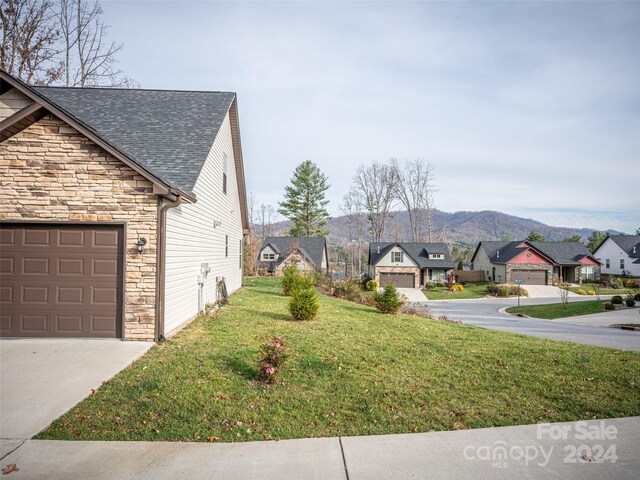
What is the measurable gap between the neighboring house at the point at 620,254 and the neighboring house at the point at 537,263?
7830mm

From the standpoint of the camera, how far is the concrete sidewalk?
3582 mm

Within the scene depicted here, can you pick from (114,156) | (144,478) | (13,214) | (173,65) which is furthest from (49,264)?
(173,65)

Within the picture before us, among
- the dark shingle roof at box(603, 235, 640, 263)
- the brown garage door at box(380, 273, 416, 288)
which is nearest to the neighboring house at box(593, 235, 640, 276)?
the dark shingle roof at box(603, 235, 640, 263)

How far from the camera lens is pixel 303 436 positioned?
4.31 m

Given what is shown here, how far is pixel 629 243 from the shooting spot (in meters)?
50.8

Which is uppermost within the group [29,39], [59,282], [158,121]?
[29,39]

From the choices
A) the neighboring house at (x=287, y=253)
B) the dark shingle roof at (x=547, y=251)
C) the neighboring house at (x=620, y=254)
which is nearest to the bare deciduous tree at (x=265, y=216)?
the neighboring house at (x=287, y=253)

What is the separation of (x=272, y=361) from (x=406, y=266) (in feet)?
123

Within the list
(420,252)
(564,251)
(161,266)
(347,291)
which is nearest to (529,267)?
(564,251)

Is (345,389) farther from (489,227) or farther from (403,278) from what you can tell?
(489,227)

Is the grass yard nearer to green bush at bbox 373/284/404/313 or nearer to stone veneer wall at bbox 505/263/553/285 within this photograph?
green bush at bbox 373/284/404/313

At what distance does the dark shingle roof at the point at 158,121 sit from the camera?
9.95 m

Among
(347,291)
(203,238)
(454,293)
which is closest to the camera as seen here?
(203,238)

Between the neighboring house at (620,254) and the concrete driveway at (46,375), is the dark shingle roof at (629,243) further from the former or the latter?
the concrete driveway at (46,375)
